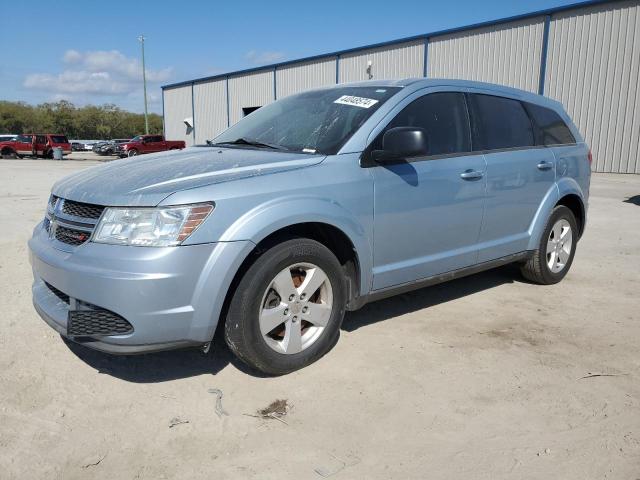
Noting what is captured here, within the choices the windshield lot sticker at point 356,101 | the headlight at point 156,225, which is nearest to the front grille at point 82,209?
the headlight at point 156,225

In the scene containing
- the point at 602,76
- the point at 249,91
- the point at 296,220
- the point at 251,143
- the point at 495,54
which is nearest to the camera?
the point at 296,220

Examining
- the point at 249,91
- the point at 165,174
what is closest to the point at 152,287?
the point at 165,174

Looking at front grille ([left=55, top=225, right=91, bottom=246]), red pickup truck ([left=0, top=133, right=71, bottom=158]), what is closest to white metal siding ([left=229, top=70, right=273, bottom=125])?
red pickup truck ([left=0, top=133, right=71, bottom=158])

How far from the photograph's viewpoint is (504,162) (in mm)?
4223

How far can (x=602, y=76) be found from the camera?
17922 mm

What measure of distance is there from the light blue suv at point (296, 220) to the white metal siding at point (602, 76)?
1550cm

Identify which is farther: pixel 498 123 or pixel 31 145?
pixel 31 145

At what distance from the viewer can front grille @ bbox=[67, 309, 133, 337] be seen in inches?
105

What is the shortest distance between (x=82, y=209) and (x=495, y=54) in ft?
66.5

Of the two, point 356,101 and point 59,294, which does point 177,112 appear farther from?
point 59,294

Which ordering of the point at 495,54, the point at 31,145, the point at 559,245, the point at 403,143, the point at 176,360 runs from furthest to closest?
the point at 31,145
the point at 495,54
the point at 559,245
the point at 176,360
the point at 403,143

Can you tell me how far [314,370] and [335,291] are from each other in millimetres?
490

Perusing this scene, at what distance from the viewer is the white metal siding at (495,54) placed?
1939 cm

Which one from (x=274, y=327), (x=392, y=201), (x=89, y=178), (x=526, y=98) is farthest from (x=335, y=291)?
(x=526, y=98)
